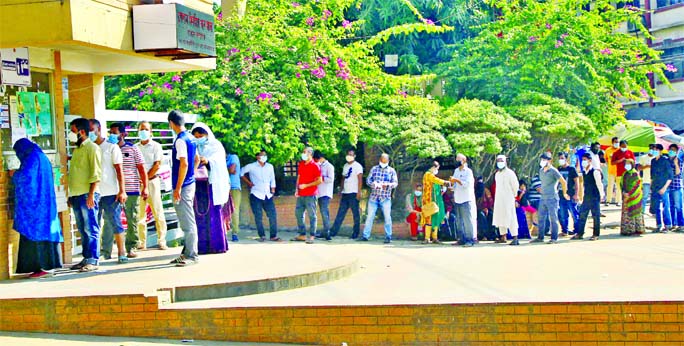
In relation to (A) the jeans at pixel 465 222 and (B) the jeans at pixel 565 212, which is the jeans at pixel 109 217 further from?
(B) the jeans at pixel 565 212

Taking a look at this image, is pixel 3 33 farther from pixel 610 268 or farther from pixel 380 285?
pixel 610 268

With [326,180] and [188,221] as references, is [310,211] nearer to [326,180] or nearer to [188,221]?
[326,180]

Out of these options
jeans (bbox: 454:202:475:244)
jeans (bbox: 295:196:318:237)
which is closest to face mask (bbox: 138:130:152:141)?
jeans (bbox: 295:196:318:237)

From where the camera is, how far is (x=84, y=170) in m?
10.1

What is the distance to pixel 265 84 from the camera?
18.1 m

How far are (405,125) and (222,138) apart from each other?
3.94 m

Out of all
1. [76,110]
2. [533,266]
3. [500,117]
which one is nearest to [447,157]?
[500,117]

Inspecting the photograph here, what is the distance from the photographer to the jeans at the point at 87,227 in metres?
10.1

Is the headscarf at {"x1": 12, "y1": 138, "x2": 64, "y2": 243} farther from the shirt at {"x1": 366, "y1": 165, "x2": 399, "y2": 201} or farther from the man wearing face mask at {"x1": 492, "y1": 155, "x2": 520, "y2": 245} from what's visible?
the man wearing face mask at {"x1": 492, "y1": 155, "x2": 520, "y2": 245}

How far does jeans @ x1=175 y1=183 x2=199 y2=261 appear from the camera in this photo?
10391 millimetres

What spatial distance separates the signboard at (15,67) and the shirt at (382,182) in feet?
28.7

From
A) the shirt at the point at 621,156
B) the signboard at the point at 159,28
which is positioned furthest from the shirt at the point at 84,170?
the shirt at the point at 621,156

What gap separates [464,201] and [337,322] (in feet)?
29.0

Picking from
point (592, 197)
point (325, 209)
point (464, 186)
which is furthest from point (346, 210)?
point (592, 197)
